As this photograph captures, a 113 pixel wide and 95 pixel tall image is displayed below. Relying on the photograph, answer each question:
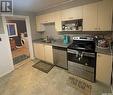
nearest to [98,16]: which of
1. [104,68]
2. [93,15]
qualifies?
[93,15]

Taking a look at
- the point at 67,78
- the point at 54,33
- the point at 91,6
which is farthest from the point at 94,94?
the point at 54,33

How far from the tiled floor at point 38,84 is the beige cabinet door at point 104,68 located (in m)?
0.19

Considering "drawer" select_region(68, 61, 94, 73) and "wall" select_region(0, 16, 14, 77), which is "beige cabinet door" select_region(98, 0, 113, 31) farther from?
"wall" select_region(0, 16, 14, 77)

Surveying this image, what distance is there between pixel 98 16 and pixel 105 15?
0.54ft

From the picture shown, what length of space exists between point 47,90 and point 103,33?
2.26 m

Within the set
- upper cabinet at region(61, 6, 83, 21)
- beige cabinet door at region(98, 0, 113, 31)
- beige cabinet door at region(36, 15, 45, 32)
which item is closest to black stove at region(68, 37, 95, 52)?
beige cabinet door at region(98, 0, 113, 31)

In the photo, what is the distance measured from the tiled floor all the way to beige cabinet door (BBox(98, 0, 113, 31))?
1.54 metres

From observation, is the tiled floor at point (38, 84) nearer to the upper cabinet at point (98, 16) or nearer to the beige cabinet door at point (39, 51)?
the beige cabinet door at point (39, 51)

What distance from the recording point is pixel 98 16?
2.30 metres

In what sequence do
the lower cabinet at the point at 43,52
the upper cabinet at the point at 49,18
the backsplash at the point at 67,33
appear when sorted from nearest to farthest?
the backsplash at the point at 67,33 → the upper cabinet at the point at 49,18 → the lower cabinet at the point at 43,52

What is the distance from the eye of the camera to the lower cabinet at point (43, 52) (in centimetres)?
348

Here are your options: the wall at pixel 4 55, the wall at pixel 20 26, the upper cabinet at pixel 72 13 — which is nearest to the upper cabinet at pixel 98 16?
the upper cabinet at pixel 72 13

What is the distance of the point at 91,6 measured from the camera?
2.37 m

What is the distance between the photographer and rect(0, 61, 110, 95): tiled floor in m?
2.19
